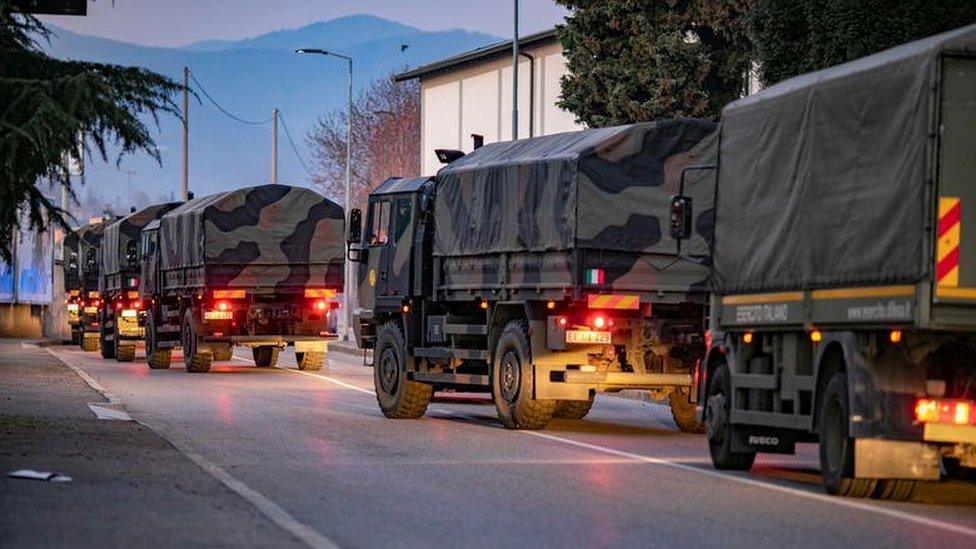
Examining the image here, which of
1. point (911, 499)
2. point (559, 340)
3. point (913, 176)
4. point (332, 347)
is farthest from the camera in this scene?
point (332, 347)

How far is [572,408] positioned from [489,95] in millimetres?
43885

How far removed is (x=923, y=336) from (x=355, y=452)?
753 cm

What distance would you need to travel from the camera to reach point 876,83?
643 inches

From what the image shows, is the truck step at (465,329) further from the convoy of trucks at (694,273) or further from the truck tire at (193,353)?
the truck tire at (193,353)

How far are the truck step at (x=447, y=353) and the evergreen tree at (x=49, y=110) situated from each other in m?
5.36

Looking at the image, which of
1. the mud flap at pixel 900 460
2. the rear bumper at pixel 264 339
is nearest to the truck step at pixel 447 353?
the mud flap at pixel 900 460

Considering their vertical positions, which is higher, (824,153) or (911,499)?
(824,153)

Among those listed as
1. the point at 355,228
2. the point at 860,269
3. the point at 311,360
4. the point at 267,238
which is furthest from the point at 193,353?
the point at 860,269

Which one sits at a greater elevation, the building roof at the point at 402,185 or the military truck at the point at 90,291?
the building roof at the point at 402,185

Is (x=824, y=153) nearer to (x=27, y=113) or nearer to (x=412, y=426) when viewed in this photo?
(x=27, y=113)

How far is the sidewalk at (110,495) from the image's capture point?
13555 mm

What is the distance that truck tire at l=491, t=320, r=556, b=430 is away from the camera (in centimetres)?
2508

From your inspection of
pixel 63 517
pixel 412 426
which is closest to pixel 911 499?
pixel 63 517

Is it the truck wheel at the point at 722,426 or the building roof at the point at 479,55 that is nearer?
the truck wheel at the point at 722,426
